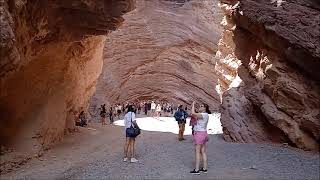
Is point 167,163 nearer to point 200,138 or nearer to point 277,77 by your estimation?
point 200,138

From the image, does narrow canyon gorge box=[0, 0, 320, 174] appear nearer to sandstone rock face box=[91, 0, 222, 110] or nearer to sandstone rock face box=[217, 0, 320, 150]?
sandstone rock face box=[217, 0, 320, 150]

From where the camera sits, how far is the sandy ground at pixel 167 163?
862cm

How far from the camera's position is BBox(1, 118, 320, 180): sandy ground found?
28.3ft

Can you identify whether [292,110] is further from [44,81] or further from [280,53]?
[44,81]

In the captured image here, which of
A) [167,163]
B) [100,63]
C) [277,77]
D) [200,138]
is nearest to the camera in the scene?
[200,138]

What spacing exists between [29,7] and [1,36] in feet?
6.78

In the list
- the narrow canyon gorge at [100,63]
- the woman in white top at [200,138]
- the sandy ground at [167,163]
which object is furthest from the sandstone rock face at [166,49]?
the woman in white top at [200,138]

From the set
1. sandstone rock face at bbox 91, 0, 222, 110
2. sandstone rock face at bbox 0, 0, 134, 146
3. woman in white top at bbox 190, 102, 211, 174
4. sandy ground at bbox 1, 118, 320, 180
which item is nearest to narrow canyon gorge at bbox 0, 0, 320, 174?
sandstone rock face at bbox 0, 0, 134, 146

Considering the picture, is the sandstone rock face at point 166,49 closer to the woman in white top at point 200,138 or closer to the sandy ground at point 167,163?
the sandy ground at point 167,163

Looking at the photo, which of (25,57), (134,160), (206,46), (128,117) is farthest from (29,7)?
(206,46)

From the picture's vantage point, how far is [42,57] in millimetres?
12758

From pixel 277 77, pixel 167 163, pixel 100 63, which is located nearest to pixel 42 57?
pixel 167 163

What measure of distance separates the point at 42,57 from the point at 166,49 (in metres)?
18.4

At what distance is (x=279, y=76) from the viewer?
12.5 meters
